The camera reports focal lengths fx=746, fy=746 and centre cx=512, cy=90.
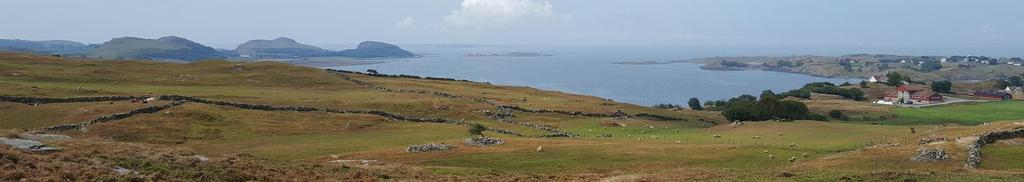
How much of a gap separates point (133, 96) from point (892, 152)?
233 ft

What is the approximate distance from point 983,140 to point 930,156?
10591 mm

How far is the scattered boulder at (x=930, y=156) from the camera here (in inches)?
1701

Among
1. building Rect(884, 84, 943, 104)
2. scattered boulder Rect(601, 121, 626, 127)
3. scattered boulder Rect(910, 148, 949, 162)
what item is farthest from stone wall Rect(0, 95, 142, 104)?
building Rect(884, 84, 943, 104)

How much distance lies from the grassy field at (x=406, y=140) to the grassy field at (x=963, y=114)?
2.74 meters

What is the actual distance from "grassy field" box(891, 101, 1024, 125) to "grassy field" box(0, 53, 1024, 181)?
2.74 meters

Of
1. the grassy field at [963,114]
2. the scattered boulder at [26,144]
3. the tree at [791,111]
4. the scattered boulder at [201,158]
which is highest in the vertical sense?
the scattered boulder at [26,144]

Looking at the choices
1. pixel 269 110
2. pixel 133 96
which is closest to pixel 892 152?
pixel 269 110

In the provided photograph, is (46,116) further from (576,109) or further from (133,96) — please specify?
(576,109)

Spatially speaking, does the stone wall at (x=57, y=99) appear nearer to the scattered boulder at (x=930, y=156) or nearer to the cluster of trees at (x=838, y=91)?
the scattered boulder at (x=930, y=156)

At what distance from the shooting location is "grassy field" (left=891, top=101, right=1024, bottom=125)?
100m

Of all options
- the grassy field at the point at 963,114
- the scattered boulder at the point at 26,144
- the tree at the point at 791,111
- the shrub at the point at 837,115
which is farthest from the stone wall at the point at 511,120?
the shrub at the point at 837,115

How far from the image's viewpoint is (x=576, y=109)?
9412cm

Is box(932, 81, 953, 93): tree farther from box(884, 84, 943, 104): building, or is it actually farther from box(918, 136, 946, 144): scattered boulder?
box(918, 136, 946, 144): scattered boulder

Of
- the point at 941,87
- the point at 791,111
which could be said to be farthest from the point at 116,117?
the point at 941,87
